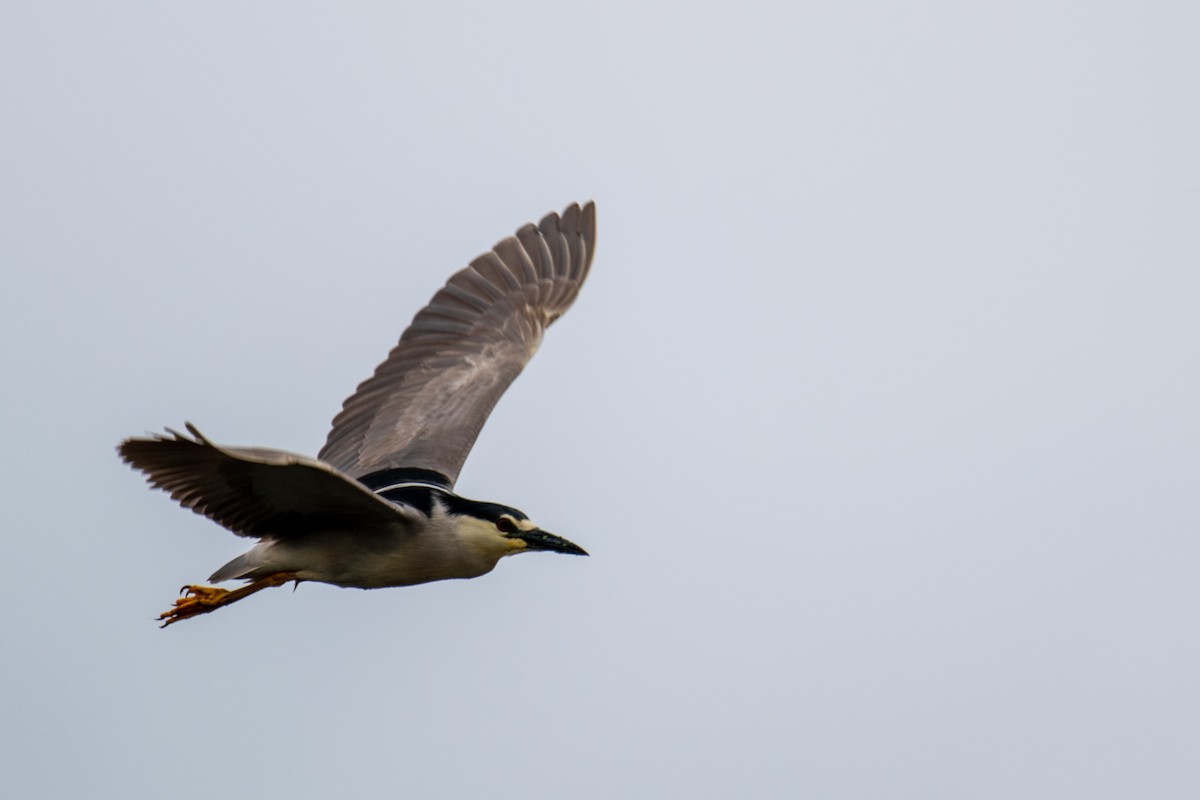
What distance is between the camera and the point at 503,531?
13766 millimetres

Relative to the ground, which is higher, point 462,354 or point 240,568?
point 462,354

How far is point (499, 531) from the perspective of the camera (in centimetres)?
1375

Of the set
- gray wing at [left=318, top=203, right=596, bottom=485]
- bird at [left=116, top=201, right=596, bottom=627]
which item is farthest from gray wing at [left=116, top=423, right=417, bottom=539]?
gray wing at [left=318, top=203, right=596, bottom=485]

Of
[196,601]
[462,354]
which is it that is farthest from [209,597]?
[462,354]

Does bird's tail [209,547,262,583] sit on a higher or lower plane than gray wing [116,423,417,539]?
lower

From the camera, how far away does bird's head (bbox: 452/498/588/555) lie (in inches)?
538

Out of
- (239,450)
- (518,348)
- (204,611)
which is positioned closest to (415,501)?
(204,611)

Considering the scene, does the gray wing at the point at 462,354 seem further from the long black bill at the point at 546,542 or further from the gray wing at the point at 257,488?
the gray wing at the point at 257,488

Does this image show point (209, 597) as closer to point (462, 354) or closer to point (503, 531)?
point (503, 531)

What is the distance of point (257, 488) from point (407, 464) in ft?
10.1

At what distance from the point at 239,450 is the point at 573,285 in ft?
22.7

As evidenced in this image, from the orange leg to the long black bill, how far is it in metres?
1.60

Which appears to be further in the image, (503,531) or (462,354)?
(462,354)

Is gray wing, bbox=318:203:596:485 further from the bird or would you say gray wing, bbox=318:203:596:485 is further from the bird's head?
the bird's head
